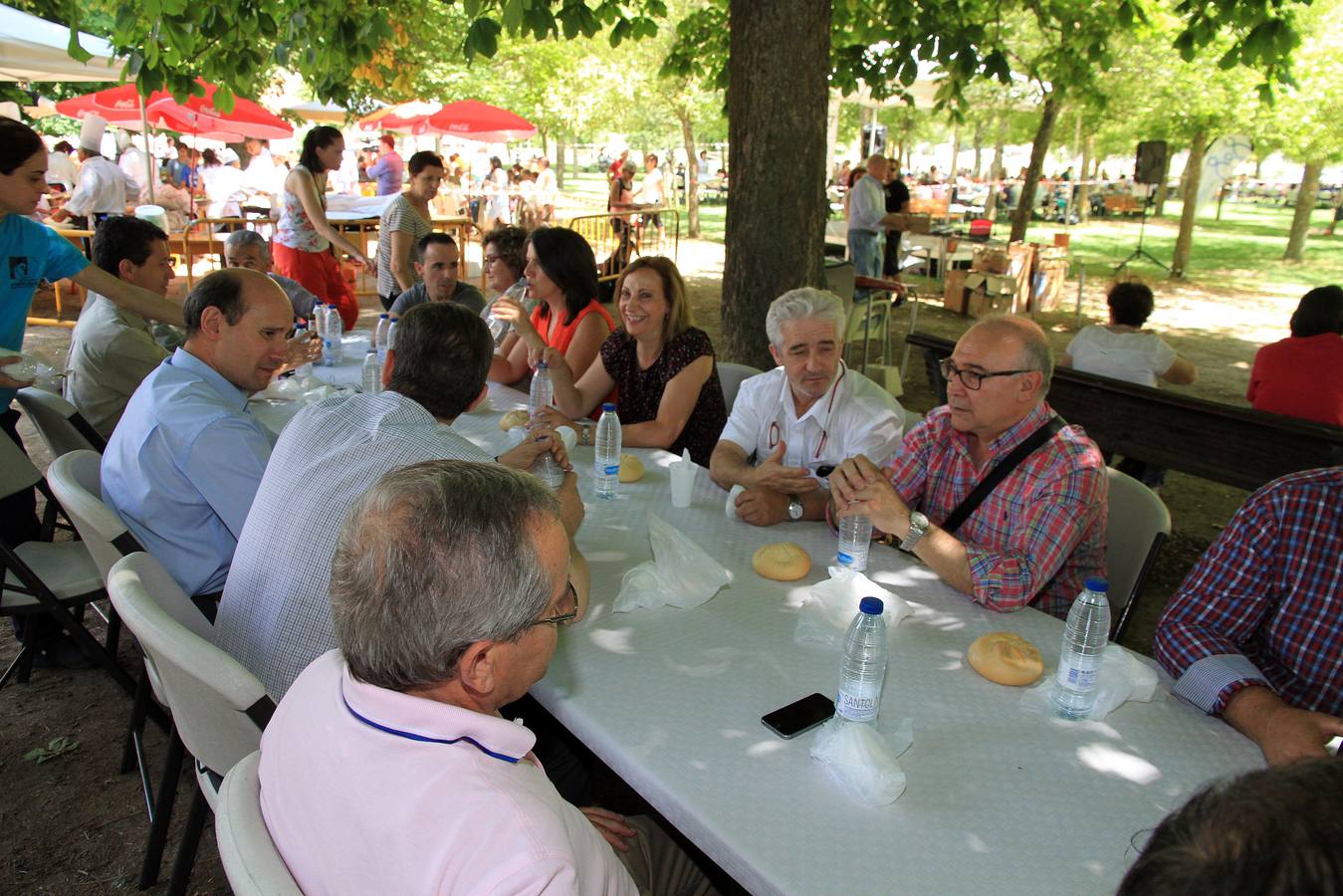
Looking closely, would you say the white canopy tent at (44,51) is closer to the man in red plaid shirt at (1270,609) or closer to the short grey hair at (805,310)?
the short grey hair at (805,310)

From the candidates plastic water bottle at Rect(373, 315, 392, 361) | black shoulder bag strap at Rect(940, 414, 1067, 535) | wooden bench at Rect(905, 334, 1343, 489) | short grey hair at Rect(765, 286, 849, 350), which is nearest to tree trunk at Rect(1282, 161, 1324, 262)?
wooden bench at Rect(905, 334, 1343, 489)

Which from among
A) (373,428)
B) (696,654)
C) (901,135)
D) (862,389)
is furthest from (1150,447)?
(901,135)

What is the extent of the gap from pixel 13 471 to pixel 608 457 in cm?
200

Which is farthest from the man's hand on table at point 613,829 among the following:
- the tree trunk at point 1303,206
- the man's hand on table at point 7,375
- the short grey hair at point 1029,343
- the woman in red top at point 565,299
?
the tree trunk at point 1303,206

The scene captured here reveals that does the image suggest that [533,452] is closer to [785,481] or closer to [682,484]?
[682,484]

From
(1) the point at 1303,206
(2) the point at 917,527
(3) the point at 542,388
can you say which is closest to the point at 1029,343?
(2) the point at 917,527

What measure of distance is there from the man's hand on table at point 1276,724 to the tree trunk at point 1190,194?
1460cm

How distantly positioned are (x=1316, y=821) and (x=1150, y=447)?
14.5ft

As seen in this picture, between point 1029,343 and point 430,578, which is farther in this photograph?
point 1029,343

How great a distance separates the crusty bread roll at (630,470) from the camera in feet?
9.61

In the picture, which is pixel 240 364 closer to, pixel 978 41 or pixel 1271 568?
pixel 1271 568

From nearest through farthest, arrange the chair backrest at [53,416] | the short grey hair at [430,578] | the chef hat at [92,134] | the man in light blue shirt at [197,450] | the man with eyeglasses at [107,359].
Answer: the short grey hair at [430,578] < the man in light blue shirt at [197,450] < the chair backrest at [53,416] < the man with eyeglasses at [107,359] < the chef hat at [92,134]

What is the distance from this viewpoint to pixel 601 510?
8.69 feet

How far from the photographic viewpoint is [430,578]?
110 cm
